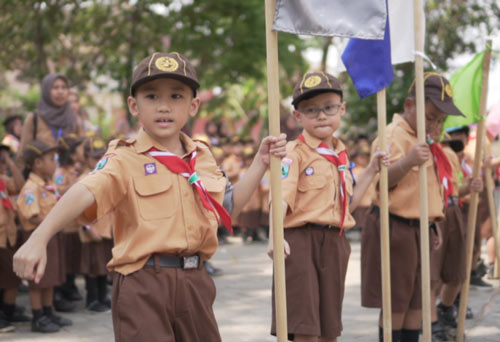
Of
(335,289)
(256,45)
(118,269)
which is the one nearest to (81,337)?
(335,289)

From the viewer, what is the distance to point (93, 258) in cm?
765

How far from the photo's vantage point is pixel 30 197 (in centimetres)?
686

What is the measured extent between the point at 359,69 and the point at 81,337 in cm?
346

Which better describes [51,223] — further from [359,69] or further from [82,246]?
[82,246]

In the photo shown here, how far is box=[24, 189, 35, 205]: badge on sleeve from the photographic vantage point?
270 inches

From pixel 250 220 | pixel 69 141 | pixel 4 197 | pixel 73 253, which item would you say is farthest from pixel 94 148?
pixel 250 220

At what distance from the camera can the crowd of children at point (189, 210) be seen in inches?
131

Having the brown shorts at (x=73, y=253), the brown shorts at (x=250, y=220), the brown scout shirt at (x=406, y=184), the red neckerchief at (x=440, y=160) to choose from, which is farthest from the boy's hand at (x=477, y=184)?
the brown shorts at (x=250, y=220)

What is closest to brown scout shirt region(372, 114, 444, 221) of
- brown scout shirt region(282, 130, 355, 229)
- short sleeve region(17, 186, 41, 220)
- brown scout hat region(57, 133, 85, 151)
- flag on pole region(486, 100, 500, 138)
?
brown scout shirt region(282, 130, 355, 229)

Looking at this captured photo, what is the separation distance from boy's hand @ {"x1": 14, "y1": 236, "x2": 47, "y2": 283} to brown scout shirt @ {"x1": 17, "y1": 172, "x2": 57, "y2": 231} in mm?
4152

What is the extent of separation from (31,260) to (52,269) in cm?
421

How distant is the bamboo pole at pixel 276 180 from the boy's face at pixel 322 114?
126 centimetres

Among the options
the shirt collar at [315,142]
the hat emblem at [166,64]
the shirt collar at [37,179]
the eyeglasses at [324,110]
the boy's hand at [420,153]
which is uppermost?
the hat emblem at [166,64]

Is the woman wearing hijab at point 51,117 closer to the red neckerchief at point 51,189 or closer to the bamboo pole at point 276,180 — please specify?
the red neckerchief at point 51,189
